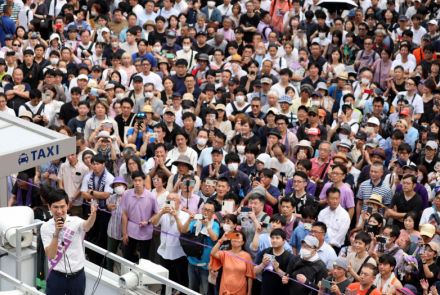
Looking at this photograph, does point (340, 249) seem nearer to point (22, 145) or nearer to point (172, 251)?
point (172, 251)

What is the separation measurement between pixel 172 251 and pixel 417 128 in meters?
4.78

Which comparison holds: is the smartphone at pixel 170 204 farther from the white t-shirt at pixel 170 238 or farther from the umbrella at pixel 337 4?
the umbrella at pixel 337 4

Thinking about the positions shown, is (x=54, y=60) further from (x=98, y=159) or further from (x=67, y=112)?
(x=98, y=159)

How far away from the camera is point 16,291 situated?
9375mm

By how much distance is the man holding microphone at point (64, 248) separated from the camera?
32.8 feet

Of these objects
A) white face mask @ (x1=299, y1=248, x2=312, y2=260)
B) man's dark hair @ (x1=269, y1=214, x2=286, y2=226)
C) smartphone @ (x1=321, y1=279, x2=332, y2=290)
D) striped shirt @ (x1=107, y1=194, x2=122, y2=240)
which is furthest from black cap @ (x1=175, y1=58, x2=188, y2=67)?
smartphone @ (x1=321, y1=279, x2=332, y2=290)

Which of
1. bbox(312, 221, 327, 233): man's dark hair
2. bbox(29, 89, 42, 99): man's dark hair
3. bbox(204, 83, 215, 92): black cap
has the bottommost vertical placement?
bbox(312, 221, 327, 233): man's dark hair

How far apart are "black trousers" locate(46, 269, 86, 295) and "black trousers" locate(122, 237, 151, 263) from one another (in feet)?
7.21

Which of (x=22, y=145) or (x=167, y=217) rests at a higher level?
(x=22, y=145)

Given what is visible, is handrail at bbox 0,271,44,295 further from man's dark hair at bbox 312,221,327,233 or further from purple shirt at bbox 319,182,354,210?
purple shirt at bbox 319,182,354,210

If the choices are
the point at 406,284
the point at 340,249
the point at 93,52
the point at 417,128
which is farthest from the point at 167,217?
the point at 93,52

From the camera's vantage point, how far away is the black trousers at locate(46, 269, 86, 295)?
1023 cm

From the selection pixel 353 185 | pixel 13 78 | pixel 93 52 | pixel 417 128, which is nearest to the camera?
pixel 353 185

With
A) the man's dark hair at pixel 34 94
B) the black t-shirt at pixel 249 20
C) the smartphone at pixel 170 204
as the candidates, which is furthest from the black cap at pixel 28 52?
the smartphone at pixel 170 204
